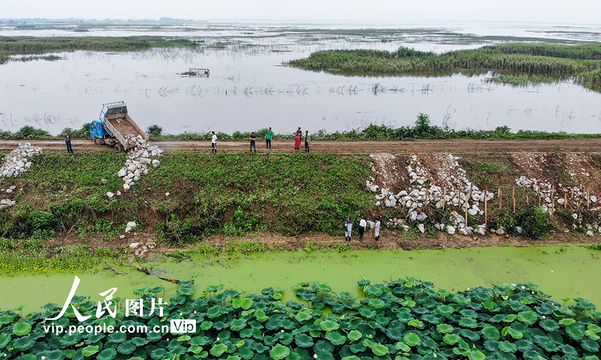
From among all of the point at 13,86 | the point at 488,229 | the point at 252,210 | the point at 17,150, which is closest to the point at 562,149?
the point at 488,229

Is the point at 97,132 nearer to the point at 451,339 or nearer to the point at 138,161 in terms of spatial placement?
the point at 138,161

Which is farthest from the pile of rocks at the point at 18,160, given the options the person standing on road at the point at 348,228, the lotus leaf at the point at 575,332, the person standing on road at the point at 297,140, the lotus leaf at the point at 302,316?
the lotus leaf at the point at 575,332

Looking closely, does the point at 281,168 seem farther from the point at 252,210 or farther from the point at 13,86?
the point at 13,86

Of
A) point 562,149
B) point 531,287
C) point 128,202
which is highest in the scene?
point 562,149

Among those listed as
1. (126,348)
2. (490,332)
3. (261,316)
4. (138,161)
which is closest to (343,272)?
(261,316)

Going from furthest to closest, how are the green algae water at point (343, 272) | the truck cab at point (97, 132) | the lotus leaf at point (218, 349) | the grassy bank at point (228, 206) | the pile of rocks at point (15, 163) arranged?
the truck cab at point (97, 132) → the pile of rocks at point (15, 163) → the grassy bank at point (228, 206) → the green algae water at point (343, 272) → the lotus leaf at point (218, 349)

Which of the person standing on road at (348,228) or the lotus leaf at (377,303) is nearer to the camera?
the lotus leaf at (377,303)

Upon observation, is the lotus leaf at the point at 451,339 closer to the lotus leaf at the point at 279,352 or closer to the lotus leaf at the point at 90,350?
the lotus leaf at the point at 279,352

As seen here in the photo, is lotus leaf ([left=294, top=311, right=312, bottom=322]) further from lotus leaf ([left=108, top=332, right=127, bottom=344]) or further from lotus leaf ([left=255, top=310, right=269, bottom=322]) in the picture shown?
lotus leaf ([left=108, top=332, right=127, bottom=344])
